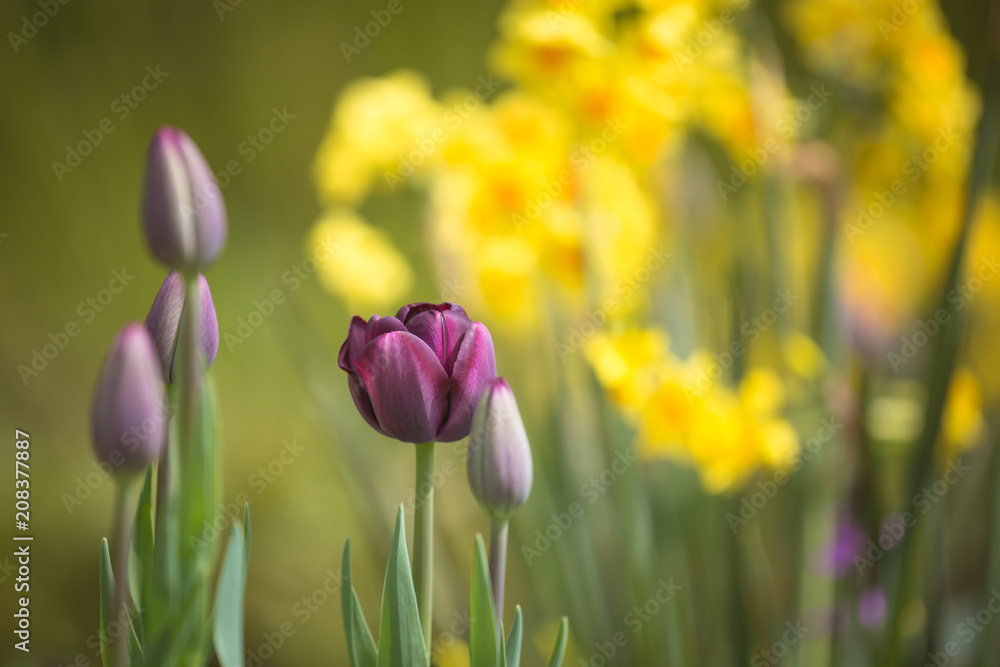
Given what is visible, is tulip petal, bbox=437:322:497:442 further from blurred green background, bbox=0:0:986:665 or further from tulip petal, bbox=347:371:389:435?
blurred green background, bbox=0:0:986:665

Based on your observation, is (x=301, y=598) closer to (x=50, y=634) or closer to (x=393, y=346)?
(x=50, y=634)

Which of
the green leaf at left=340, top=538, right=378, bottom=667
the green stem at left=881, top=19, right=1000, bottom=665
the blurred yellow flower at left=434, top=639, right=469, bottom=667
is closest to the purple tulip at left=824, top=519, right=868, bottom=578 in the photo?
the green stem at left=881, top=19, right=1000, bottom=665

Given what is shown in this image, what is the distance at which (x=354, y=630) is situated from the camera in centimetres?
23

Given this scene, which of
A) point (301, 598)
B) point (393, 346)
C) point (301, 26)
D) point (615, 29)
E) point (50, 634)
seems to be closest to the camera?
point (393, 346)

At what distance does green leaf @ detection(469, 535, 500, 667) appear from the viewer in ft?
0.69

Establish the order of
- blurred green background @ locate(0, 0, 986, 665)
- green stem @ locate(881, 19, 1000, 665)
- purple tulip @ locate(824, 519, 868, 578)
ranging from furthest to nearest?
blurred green background @ locate(0, 0, 986, 665)
purple tulip @ locate(824, 519, 868, 578)
green stem @ locate(881, 19, 1000, 665)

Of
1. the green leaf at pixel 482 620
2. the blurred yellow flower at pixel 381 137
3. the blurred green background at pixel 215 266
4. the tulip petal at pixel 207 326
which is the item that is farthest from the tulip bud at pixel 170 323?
the blurred green background at pixel 215 266

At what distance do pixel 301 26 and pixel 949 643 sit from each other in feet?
3.44

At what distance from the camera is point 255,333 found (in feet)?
3.35

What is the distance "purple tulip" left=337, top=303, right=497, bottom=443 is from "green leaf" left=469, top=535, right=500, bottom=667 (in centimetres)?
4

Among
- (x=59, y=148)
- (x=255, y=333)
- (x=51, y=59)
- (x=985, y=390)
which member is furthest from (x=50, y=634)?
(x=985, y=390)

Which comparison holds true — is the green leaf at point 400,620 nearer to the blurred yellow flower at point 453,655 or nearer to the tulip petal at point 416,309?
the tulip petal at point 416,309

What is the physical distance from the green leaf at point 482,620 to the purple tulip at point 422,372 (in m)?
0.04

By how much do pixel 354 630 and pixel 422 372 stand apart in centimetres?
9
